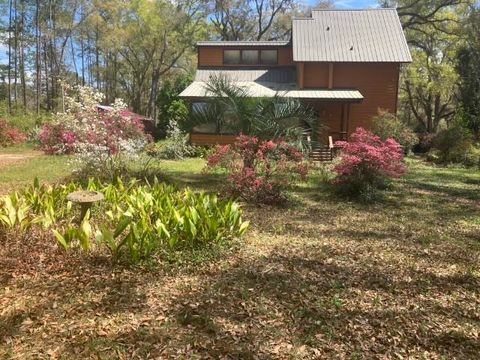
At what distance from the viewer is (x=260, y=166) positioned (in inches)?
363

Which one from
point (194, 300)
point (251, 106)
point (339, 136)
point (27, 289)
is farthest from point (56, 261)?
point (339, 136)

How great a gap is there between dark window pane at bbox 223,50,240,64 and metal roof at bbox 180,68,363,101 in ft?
3.02

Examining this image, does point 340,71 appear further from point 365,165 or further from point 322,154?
point 365,165

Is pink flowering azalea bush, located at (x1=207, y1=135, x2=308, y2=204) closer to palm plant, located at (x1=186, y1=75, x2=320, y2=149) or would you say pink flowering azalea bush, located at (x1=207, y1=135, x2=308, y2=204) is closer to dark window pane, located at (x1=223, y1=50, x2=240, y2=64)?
palm plant, located at (x1=186, y1=75, x2=320, y2=149)

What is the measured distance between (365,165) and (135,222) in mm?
6090

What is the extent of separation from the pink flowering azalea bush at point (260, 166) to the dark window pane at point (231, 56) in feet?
54.6

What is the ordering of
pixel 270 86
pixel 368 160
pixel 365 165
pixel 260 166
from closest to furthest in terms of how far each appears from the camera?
pixel 260 166 < pixel 368 160 < pixel 365 165 < pixel 270 86

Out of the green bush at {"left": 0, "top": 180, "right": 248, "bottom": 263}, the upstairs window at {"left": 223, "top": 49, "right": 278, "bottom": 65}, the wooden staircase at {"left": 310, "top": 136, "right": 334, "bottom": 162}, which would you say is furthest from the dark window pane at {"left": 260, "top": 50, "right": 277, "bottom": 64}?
the green bush at {"left": 0, "top": 180, "right": 248, "bottom": 263}

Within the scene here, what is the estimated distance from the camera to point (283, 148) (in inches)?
372

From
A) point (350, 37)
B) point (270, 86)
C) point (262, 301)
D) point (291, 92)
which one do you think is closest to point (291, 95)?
point (291, 92)

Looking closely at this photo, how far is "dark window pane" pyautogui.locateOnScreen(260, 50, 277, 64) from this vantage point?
24953mm

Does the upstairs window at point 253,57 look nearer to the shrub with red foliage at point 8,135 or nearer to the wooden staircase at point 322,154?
the wooden staircase at point 322,154

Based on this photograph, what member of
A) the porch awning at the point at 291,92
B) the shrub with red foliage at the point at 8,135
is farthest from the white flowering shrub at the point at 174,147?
the shrub with red foliage at the point at 8,135

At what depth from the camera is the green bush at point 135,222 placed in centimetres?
509
